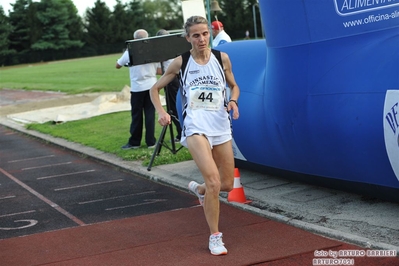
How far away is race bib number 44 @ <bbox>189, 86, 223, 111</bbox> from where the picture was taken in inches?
268

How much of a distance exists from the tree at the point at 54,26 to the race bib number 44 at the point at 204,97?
85.4m

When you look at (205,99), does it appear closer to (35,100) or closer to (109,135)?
(109,135)

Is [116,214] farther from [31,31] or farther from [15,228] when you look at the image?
[31,31]

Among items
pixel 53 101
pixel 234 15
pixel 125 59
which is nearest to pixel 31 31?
pixel 234 15

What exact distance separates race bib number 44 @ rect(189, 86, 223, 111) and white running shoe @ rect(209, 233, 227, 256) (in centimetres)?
118

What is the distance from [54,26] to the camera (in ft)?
303

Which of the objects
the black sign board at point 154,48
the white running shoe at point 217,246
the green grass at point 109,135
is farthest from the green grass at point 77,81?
the white running shoe at point 217,246

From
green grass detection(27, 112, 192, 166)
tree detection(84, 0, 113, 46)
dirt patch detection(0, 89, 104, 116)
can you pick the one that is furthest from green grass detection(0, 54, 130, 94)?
tree detection(84, 0, 113, 46)

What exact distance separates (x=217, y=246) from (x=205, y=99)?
52.8 inches

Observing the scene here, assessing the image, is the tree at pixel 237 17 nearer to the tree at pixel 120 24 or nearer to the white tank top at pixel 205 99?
the tree at pixel 120 24

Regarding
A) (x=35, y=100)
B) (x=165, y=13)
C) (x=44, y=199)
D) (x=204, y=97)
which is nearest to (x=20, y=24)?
(x=165, y=13)

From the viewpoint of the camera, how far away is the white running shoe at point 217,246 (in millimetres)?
6492

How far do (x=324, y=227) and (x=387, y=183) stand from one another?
2.81 feet

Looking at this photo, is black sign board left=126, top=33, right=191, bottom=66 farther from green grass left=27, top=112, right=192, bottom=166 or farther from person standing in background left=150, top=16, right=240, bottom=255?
person standing in background left=150, top=16, right=240, bottom=255
